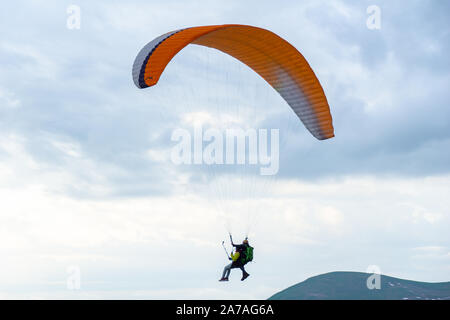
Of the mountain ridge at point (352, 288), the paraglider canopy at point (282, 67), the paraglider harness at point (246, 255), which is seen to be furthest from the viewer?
the mountain ridge at point (352, 288)

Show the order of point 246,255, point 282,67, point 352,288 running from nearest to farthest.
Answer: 1. point 246,255
2. point 282,67
3. point 352,288

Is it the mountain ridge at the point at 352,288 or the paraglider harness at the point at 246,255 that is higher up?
the paraglider harness at the point at 246,255

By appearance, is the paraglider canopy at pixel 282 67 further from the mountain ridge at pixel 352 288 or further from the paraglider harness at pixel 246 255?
the mountain ridge at pixel 352 288

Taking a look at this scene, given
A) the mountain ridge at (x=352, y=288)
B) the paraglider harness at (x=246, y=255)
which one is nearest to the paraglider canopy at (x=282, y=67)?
the paraglider harness at (x=246, y=255)

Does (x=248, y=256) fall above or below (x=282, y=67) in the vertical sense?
below

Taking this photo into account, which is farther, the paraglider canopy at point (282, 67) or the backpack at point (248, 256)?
the paraglider canopy at point (282, 67)

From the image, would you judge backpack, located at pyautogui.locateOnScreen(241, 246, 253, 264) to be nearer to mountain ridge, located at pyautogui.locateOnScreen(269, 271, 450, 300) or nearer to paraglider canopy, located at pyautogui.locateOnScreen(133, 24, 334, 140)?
paraglider canopy, located at pyautogui.locateOnScreen(133, 24, 334, 140)

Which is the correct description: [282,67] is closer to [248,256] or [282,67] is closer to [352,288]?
[248,256]

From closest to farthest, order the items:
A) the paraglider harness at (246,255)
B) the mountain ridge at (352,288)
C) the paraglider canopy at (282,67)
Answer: the paraglider harness at (246,255), the paraglider canopy at (282,67), the mountain ridge at (352,288)

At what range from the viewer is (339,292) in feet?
347

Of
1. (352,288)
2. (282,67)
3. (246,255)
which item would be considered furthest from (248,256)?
(352,288)
